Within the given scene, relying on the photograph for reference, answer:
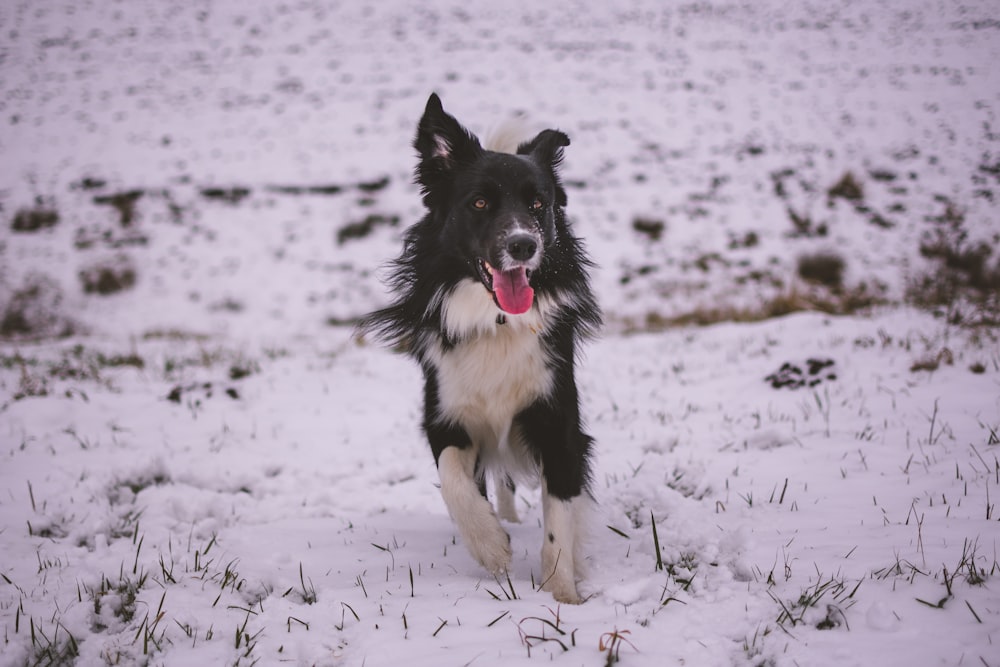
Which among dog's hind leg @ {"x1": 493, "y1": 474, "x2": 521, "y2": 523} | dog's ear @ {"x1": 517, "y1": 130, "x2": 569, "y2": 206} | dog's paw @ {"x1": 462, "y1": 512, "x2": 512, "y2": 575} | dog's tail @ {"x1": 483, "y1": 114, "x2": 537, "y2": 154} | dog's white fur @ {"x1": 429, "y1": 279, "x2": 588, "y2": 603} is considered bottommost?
dog's hind leg @ {"x1": 493, "y1": 474, "x2": 521, "y2": 523}

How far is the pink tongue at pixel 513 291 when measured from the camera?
8.70 ft

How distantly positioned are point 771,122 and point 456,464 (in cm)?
2542

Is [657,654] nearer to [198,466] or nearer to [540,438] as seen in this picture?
[540,438]

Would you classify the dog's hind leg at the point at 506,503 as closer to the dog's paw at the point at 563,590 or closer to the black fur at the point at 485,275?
the black fur at the point at 485,275

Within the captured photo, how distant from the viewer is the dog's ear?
10.8 feet

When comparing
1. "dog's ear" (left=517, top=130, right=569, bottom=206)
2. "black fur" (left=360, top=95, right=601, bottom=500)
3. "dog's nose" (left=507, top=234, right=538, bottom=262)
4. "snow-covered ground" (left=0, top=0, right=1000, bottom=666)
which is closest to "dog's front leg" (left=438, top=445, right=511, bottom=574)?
"snow-covered ground" (left=0, top=0, right=1000, bottom=666)

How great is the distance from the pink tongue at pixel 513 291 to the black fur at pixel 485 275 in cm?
8

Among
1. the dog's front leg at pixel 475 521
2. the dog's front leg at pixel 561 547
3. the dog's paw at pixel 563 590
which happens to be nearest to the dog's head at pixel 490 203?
the dog's front leg at pixel 475 521

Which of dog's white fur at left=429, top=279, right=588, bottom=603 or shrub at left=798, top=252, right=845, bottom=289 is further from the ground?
dog's white fur at left=429, top=279, right=588, bottom=603

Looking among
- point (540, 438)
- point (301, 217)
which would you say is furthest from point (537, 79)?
point (540, 438)

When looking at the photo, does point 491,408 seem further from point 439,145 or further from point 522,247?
point 439,145

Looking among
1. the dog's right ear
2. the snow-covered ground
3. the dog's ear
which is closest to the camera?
the snow-covered ground

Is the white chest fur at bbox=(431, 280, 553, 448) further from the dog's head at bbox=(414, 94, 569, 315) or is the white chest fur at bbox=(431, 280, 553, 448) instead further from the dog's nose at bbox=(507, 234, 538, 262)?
the dog's nose at bbox=(507, 234, 538, 262)

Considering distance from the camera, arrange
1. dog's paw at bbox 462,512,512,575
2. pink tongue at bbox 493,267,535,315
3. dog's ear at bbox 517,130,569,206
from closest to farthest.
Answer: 1. dog's paw at bbox 462,512,512,575
2. pink tongue at bbox 493,267,535,315
3. dog's ear at bbox 517,130,569,206
